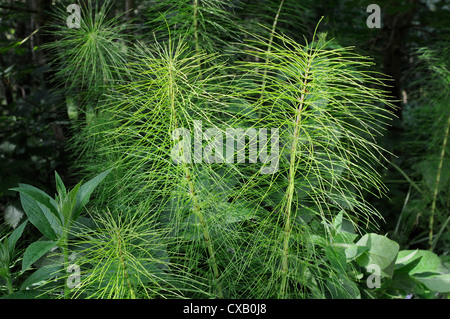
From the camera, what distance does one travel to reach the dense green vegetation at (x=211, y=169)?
0.68 meters

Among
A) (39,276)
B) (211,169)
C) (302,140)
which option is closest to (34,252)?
(39,276)

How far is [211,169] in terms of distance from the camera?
731mm

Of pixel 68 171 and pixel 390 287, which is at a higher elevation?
pixel 68 171

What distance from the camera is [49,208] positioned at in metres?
0.68

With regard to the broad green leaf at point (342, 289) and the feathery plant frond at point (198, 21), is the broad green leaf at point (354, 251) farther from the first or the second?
the feathery plant frond at point (198, 21)

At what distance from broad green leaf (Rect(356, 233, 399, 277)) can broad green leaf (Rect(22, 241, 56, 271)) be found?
0.61 meters

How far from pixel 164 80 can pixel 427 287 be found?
0.76 metres

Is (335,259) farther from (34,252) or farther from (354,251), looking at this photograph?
(34,252)

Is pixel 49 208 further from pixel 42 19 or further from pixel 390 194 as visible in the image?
pixel 390 194

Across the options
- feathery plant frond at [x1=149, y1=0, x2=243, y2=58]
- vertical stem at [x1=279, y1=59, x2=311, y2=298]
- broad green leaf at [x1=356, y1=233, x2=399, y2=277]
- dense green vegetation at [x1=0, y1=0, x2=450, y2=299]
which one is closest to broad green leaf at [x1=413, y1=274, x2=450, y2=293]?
dense green vegetation at [x1=0, y1=0, x2=450, y2=299]

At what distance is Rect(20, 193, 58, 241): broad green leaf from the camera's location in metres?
0.69

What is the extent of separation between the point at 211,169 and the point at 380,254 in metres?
0.42
